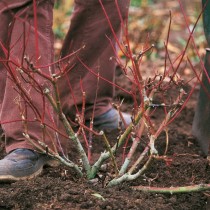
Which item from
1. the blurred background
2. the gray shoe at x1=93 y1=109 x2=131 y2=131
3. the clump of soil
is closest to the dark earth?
the clump of soil

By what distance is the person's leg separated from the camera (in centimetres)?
364

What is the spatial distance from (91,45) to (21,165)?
960 millimetres

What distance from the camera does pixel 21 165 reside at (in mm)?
3049

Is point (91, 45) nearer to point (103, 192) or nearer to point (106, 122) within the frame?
point (106, 122)

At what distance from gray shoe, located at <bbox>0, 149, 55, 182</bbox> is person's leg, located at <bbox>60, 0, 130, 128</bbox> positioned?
56 centimetres

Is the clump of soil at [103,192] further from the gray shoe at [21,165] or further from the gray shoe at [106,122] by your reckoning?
the gray shoe at [106,122]

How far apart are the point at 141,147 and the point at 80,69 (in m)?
0.56

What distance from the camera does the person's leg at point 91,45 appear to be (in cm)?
364

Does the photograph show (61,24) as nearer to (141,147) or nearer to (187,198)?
(141,147)

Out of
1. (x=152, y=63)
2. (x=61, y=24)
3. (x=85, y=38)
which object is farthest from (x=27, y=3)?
(x=61, y=24)

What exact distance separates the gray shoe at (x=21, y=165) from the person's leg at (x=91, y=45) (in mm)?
556

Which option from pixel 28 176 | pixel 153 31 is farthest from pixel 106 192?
pixel 153 31

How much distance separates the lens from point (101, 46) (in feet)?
12.3

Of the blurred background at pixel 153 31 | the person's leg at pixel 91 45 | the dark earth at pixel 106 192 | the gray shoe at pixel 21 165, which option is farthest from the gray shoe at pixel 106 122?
the blurred background at pixel 153 31
